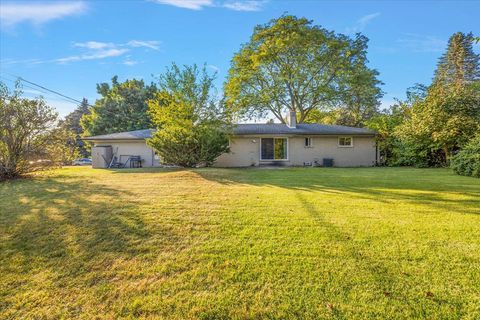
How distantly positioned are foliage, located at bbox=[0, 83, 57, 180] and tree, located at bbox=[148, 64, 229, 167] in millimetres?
4624

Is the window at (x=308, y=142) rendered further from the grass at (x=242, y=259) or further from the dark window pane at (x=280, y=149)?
the grass at (x=242, y=259)

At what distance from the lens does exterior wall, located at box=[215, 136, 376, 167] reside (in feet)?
54.8

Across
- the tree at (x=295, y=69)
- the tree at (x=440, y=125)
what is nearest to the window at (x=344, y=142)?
the tree at (x=440, y=125)

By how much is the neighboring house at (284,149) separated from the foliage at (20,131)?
264 inches

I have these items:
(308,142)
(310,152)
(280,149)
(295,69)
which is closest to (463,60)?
(295,69)

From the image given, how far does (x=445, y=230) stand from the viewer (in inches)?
152

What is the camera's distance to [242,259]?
3117 millimetres

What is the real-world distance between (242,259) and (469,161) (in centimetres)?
1189

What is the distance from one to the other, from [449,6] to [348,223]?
1521 cm

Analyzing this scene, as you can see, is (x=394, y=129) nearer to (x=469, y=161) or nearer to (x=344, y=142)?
(x=344, y=142)

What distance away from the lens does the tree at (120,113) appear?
30594mm

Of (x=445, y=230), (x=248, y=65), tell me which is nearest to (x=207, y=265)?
(x=445, y=230)

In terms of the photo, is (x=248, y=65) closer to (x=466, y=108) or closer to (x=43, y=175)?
(x=466, y=108)

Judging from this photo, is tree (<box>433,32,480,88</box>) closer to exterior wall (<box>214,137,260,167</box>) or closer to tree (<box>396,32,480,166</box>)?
tree (<box>396,32,480,166</box>)
